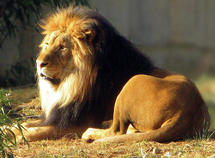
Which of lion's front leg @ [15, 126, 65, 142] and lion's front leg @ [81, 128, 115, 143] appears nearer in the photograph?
lion's front leg @ [81, 128, 115, 143]

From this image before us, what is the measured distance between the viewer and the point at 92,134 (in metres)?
5.62

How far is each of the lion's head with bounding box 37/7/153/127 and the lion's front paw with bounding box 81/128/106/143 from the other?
0.21m

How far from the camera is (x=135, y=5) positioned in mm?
12539

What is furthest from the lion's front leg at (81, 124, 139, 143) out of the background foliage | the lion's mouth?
the background foliage

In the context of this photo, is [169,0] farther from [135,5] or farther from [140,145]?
[140,145]

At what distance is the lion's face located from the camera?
574 centimetres

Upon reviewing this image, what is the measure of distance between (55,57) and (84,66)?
0.94 feet

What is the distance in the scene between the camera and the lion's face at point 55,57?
5742mm

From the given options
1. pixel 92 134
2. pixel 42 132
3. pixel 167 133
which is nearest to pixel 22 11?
pixel 42 132

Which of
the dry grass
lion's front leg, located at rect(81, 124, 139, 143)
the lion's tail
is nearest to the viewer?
the dry grass

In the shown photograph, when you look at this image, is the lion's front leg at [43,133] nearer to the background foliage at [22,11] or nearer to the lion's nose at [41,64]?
the lion's nose at [41,64]

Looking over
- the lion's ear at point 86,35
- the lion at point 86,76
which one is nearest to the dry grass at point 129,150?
the lion at point 86,76

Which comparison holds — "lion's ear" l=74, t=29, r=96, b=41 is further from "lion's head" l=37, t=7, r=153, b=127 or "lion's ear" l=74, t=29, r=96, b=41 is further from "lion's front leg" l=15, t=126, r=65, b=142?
"lion's front leg" l=15, t=126, r=65, b=142

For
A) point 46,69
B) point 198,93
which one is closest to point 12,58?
point 46,69
